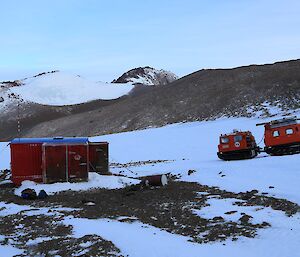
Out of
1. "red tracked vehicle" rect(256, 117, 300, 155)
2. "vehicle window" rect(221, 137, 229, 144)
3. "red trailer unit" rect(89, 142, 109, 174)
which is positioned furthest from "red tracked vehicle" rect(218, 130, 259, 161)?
"red trailer unit" rect(89, 142, 109, 174)

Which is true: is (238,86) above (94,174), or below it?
above

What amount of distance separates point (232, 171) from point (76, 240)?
10388 mm

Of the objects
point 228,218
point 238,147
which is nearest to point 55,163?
point 238,147

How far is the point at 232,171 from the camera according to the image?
1916cm

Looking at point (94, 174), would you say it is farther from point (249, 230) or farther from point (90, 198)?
point (249, 230)

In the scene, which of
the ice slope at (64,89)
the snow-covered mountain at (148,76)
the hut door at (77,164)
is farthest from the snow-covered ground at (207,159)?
the snow-covered mountain at (148,76)

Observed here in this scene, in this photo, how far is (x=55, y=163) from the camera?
19.8 m

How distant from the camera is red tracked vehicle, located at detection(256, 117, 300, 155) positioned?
73.0 ft

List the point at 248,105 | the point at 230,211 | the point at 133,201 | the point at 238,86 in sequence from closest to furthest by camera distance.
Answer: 1. the point at 230,211
2. the point at 133,201
3. the point at 248,105
4. the point at 238,86

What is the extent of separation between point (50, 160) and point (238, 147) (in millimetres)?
9655

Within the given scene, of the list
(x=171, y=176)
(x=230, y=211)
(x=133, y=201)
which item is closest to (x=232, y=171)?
(x=171, y=176)

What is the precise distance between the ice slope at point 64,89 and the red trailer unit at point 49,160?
6678cm

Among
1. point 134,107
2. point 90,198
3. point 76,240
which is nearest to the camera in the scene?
point 76,240

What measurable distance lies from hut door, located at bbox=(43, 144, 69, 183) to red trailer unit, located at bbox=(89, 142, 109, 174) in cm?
260
